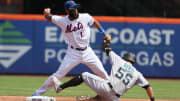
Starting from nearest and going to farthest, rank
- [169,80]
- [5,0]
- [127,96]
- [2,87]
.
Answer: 1. [127,96]
2. [2,87]
3. [169,80]
4. [5,0]

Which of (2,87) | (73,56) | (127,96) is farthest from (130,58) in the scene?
(2,87)

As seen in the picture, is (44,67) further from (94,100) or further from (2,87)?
(94,100)

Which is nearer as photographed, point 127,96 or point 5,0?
point 127,96

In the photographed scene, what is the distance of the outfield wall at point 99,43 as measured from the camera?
13320 millimetres

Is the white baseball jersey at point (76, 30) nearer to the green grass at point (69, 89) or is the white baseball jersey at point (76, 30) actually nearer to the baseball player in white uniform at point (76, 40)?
the baseball player in white uniform at point (76, 40)

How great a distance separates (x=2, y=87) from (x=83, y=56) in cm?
355

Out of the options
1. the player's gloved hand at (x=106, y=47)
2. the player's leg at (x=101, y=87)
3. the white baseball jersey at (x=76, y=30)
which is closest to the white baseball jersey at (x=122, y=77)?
the player's leg at (x=101, y=87)

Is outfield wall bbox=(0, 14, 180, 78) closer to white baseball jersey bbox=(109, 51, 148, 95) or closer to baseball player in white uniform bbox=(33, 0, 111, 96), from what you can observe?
baseball player in white uniform bbox=(33, 0, 111, 96)

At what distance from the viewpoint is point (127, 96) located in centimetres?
942

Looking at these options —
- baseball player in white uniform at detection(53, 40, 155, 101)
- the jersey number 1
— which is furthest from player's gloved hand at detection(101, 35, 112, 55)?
the jersey number 1

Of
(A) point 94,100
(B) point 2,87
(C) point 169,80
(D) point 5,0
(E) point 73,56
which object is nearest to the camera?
(A) point 94,100

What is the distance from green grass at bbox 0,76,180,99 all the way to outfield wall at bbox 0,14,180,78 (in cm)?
71

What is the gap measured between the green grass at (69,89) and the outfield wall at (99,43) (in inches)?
28.1

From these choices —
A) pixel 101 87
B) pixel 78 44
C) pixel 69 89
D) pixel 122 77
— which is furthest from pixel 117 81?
pixel 69 89
